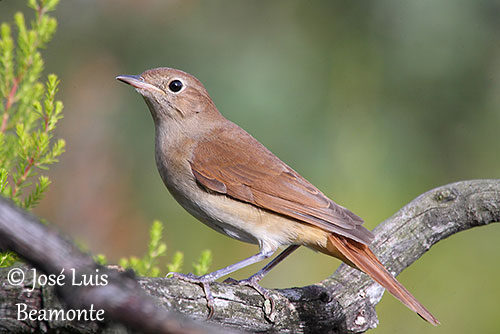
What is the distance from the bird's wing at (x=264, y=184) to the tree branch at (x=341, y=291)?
449 millimetres

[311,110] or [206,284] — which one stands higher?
[311,110]

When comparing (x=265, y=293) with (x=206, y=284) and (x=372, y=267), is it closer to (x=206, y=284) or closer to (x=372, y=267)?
(x=206, y=284)

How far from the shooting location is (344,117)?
247 inches

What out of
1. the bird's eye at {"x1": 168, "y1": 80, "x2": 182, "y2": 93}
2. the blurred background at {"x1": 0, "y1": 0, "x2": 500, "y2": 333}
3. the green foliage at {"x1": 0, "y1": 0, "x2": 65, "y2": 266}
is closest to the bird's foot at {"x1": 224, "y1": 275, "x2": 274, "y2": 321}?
the green foliage at {"x1": 0, "y1": 0, "x2": 65, "y2": 266}

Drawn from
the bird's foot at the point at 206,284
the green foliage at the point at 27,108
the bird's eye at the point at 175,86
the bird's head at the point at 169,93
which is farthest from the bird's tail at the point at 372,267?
the green foliage at the point at 27,108

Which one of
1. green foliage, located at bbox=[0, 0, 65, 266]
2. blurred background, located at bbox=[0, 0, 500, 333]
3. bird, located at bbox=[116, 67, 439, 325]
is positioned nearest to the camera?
green foliage, located at bbox=[0, 0, 65, 266]

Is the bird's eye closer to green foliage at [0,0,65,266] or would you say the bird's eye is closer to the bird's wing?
the bird's wing

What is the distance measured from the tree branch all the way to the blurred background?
1198 millimetres

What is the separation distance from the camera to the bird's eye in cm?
431

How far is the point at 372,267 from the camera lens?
3.56m

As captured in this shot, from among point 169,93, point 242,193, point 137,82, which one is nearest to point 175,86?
point 169,93

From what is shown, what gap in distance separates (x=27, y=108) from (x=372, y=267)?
7.99 feet

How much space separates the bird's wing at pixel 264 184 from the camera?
3.79 meters

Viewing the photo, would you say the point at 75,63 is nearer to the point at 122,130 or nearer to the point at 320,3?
the point at 122,130
